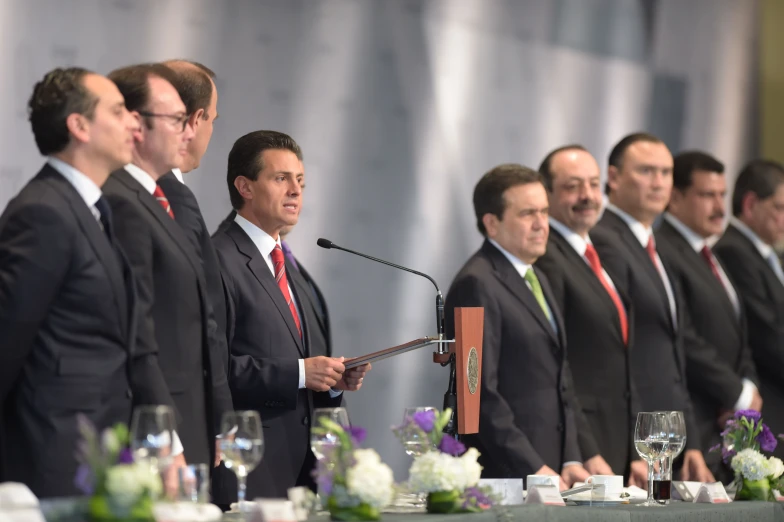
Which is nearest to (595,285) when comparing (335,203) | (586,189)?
(586,189)

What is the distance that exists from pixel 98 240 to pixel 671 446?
1.64 m

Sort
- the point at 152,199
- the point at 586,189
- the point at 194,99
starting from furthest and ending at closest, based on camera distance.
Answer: the point at 586,189 → the point at 194,99 → the point at 152,199

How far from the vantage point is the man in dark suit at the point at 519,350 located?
165 inches

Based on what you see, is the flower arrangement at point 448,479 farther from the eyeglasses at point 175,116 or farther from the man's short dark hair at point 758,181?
the man's short dark hair at point 758,181

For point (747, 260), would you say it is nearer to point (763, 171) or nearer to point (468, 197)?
point (763, 171)

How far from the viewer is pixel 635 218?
5.36 meters

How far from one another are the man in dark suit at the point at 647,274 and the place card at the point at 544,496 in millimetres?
1811

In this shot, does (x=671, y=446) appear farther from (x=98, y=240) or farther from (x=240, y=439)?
(x=98, y=240)

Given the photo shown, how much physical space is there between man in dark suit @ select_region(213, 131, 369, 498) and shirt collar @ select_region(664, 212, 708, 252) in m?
2.21

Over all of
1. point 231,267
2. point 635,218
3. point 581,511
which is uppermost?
point 635,218

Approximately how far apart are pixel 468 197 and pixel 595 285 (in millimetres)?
1417

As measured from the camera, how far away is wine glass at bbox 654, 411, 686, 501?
3426mm

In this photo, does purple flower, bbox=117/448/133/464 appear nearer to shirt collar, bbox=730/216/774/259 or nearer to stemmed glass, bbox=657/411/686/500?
stemmed glass, bbox=657/411/686/500

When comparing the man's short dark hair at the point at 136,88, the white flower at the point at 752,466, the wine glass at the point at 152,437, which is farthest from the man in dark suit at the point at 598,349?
the wine glass at the point at 152,437
